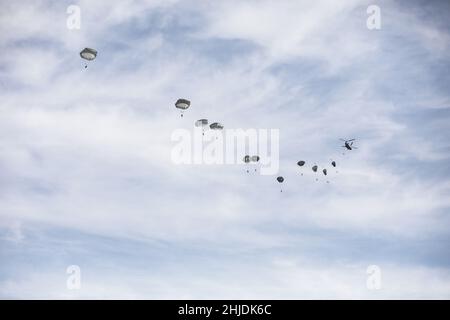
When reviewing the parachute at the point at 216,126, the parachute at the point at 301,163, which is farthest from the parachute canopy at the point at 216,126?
the parachute at the point at 301,163

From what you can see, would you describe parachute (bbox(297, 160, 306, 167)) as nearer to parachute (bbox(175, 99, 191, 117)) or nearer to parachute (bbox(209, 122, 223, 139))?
parachute (bbox(209, 122, 223, 139))

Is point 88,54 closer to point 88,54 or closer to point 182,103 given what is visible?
point 88,54

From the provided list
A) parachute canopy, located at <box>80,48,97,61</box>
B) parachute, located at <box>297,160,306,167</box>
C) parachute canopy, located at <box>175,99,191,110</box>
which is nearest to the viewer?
parachute canopy, located at <box>80,48,97,61</box>

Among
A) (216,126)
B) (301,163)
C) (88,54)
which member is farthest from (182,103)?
(301,163)

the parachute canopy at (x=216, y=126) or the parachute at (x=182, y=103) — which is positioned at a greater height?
the parachute at (x=182, y=103)

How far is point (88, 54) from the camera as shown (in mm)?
45219

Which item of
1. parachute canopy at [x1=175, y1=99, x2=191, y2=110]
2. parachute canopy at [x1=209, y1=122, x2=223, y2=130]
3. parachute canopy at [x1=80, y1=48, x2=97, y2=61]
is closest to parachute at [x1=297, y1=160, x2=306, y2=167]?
parachute canopy at [x1=209, y1=122, x2=223, y2=130]

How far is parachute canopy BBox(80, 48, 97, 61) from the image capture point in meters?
44.6

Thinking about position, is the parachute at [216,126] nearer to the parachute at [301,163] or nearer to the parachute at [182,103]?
the parachute at [182,103]

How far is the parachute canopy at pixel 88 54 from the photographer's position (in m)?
44.6
